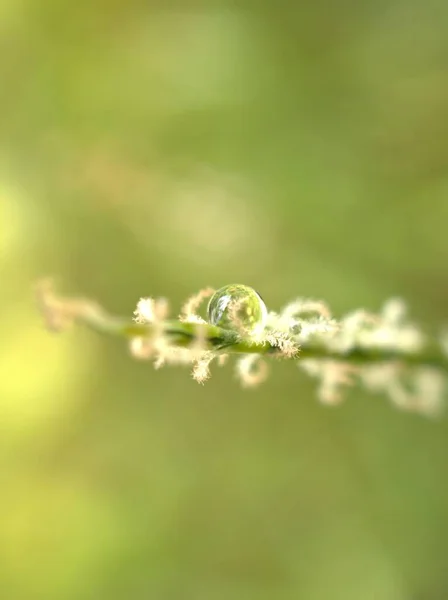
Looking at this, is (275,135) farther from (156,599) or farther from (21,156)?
(156,599)

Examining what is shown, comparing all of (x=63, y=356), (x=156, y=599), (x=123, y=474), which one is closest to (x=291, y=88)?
(x=63, y=356)

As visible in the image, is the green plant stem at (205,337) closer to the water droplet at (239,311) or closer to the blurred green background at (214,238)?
the water droplet at (239,311)

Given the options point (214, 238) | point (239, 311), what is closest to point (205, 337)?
point (239, 311)

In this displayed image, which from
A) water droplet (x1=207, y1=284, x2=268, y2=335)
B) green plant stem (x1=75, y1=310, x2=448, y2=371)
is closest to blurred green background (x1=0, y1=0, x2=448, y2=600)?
green plant stem (x1=75, y1=310, x2=448, y2=371)

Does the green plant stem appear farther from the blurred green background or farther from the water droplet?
the blurred green background

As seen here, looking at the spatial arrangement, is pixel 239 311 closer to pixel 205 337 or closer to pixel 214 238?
pixel 205 337

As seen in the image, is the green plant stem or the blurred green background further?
the blurred green background

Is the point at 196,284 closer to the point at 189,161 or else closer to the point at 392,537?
the point at 189,161

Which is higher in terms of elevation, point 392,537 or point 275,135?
point 275,135

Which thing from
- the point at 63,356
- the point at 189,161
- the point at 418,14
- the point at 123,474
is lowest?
the point at 123,474
